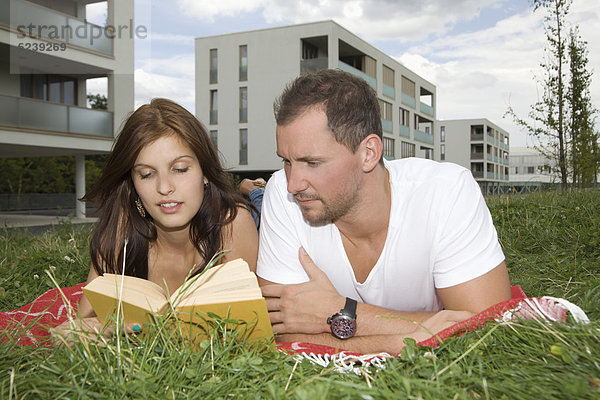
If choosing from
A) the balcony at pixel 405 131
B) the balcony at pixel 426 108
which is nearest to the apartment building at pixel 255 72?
the balcony at pixel 405 131

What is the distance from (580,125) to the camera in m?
16.1

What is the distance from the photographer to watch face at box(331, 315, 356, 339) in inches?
89.7

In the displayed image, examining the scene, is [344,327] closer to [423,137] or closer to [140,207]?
[140,207]

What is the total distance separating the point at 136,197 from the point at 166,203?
1.77 ft

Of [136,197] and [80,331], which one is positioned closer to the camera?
[80,331]

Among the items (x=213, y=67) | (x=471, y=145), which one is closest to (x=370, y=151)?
(x=213, y=67)

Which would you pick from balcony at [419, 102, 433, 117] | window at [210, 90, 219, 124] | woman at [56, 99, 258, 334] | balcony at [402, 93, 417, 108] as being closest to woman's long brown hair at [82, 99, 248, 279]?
woman at [56, 99, 258, 334]

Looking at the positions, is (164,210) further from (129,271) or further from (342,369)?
(342,369)

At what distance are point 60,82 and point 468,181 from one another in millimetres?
20319

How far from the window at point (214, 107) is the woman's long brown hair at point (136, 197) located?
37.9 m

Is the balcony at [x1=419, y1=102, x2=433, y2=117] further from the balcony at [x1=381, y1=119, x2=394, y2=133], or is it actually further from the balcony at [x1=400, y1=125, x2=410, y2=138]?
the balcony at [x1=381, y1=119, x2=394, y2=133]

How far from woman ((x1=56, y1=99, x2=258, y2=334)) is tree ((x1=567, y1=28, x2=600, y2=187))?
597 inches

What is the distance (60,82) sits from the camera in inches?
767

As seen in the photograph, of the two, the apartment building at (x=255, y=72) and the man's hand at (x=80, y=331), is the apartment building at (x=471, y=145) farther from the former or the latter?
the man's hand at (x=80, y=331)
